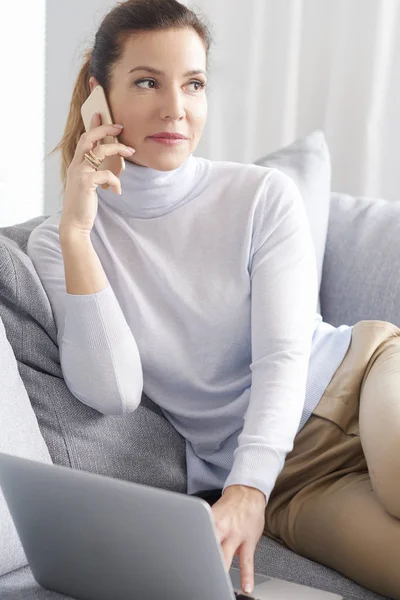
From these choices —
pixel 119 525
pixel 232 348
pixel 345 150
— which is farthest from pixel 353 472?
pixel 345 150

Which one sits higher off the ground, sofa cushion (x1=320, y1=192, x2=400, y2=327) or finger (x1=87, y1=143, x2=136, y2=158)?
finger (x1=87, y1=143, x2=136, y2=158)

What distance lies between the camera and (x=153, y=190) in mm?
1626

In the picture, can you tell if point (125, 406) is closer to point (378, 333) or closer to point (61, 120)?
point (378, 333)

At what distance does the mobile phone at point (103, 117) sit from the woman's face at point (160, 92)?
2 cm

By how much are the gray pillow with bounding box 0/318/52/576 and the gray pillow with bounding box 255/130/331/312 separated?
808 mm

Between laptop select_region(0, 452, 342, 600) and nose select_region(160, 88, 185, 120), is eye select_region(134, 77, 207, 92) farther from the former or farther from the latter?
laptop select_region(0, 452, 342, 600)

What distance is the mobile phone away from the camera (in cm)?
158

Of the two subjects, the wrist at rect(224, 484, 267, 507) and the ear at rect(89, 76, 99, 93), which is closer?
the wrist at rect(224, 484, 267, 507)

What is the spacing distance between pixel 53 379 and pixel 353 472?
52cm

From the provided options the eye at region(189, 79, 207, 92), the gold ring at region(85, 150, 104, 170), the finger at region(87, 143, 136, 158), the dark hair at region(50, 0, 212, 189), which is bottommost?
the gold ring at region(85, 150, 104, 170)

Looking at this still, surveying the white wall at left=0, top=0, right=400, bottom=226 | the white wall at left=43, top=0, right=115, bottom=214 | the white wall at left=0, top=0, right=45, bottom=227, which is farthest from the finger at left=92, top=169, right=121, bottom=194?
the white wall at left=43, top=0, right=115, bottom=214

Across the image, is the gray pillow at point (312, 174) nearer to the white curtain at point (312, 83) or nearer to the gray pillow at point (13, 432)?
the white curtain at point (312, 83)

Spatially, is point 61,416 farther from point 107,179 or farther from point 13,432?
point 107,179

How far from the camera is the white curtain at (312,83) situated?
264 centimetres
